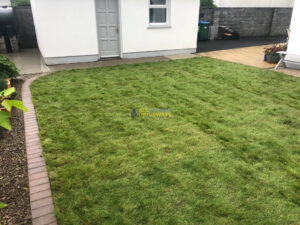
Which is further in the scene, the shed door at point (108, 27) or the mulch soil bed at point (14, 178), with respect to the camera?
the shed door at point (108, 27)

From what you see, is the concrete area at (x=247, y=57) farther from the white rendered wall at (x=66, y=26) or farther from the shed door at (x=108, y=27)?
the white rendered wall at (x=66, y=26)

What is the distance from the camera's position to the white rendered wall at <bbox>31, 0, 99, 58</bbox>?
858 cm

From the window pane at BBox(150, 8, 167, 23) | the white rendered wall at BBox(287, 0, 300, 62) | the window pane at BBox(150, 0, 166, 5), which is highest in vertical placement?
the window pane at BBox(150, 0, 166, 5)

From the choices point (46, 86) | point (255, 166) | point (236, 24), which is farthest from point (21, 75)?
point (236, 24)

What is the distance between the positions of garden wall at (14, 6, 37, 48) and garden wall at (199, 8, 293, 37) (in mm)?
10641

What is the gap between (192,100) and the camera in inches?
226

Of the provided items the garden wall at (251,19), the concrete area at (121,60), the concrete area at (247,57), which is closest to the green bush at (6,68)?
the concrete area at (121,60)

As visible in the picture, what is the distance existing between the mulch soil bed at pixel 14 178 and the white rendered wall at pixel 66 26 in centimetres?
533

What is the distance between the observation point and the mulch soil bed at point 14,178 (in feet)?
8.47

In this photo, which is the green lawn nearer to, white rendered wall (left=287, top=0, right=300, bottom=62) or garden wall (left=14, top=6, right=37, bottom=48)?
white rendered wall (left=287, top=0, right=300, bottom=62)

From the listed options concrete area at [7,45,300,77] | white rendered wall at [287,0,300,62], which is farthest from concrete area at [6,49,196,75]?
white rendered wall at [287,0,300,62]

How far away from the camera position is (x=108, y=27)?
9930 mm

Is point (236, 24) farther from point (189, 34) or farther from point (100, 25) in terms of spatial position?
point (100, 25)

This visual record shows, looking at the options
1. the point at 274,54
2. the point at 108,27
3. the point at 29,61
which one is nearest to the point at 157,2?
the point at 108,27
